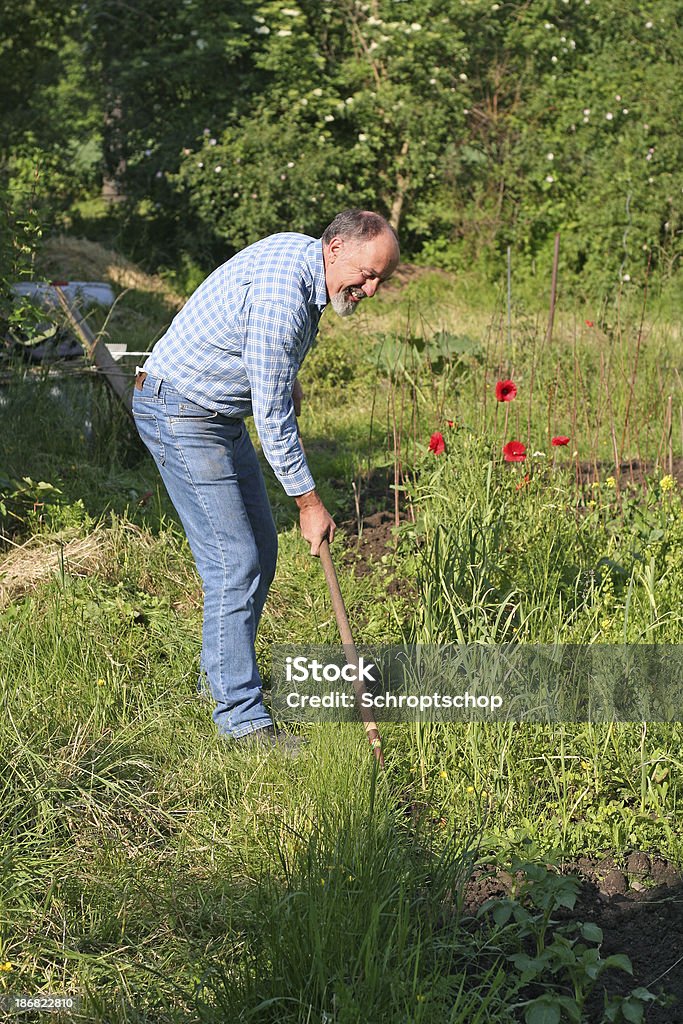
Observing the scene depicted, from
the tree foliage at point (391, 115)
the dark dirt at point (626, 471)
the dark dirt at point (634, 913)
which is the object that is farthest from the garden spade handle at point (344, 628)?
the tree foliage at point (391, 115)

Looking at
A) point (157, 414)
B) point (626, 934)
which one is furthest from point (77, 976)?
point (157, 414)

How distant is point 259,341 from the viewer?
321cm

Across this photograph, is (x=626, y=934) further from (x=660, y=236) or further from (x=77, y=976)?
(x=660, y=236)

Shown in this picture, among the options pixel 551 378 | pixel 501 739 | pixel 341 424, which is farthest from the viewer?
pixel 341 424

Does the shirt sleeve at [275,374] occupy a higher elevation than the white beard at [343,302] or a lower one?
lower

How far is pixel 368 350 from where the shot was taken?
766 cm

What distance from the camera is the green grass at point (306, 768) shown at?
252 centimetres

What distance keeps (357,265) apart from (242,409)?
0.62 metres

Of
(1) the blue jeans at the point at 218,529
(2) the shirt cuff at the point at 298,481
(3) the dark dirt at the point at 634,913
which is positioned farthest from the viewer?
(1) the blue jeans at the point at 218,529

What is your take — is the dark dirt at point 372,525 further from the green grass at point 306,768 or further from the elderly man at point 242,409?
the elderly man at point 242,409

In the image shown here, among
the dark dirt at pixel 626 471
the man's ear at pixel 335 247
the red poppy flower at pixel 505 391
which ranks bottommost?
the dark dirt at pixel 626 471

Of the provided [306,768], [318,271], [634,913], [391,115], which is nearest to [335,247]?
[318,271]

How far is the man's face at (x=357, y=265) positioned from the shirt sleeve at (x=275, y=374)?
15cm

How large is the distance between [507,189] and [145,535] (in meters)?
7.83
